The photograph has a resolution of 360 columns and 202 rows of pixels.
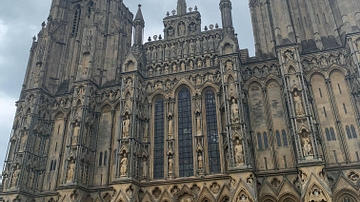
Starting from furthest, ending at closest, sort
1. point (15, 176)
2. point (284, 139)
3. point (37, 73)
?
point (37, 73), point (15, 176), point (284, 139)

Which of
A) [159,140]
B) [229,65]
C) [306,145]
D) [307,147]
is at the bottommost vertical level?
[307,147]

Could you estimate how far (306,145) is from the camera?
65.8 feet

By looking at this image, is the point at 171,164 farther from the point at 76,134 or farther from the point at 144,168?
the point at 76,134

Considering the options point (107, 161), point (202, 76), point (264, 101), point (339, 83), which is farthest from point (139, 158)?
point (339, 83)

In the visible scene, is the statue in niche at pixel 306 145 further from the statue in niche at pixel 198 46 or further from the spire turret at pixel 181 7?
the spire turret at pixel 181 7

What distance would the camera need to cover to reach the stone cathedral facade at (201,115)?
69.2 feet

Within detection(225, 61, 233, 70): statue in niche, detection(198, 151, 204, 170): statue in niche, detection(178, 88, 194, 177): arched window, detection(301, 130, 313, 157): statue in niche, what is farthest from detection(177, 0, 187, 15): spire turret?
detection(301, 130, 313, 157): statue in niche

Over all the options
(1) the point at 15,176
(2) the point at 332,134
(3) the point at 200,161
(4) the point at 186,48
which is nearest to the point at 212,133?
(3) the point at 200,161

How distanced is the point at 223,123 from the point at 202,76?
14.7ft

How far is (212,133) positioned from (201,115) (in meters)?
1.67

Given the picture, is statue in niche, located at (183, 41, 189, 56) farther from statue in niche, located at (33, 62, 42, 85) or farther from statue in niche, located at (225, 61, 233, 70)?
statue in niche, located at (33, 62, 42, 85)

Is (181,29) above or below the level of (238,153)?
above

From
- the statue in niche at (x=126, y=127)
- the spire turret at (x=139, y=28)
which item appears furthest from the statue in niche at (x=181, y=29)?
the statue in niche at (x=126, y=127)

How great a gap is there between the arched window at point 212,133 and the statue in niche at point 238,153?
258 cm
